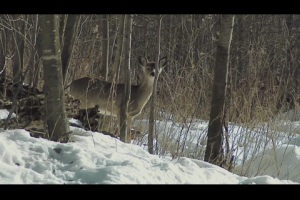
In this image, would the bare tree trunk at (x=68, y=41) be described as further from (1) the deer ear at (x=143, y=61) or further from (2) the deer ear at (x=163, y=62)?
(1) the deer ear at (x=143, y=61)

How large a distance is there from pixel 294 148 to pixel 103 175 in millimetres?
4488

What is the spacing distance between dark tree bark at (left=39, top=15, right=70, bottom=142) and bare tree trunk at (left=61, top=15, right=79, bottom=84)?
1496 millimetres

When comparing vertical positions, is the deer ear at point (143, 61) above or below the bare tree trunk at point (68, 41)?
below

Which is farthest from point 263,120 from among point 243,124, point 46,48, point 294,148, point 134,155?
point 46,48

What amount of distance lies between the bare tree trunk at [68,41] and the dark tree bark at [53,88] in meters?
1.50

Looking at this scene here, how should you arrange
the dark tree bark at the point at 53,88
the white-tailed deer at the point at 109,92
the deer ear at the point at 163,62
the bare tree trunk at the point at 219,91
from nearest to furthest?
the dark tree bark at the point at 53,88 < the bare tree trunk at the point at 219,91 < the white-tailed deer at the point at 109,92 < the deer ear at the point at 163,62

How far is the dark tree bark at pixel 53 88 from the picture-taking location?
4211 millimetres

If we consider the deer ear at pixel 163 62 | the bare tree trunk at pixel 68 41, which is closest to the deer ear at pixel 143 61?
the deer ear at pixel 163 62

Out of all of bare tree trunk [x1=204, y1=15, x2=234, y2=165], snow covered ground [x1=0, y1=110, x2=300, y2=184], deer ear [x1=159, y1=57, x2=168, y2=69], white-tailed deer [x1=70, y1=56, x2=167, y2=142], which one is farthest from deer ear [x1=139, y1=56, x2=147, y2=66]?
snow covered ground [x1=0, y1=110, x2=300, y2=184]

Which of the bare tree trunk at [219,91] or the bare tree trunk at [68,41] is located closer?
the bare tree trunk at [219,91]

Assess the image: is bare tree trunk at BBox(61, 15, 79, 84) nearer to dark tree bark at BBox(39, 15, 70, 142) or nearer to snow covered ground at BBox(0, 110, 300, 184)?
dark tree bark at BBox(39, 15, 70, 142)

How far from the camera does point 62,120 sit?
14.2 feet

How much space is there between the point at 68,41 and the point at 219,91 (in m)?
2.07

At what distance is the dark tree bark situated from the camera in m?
4.21
